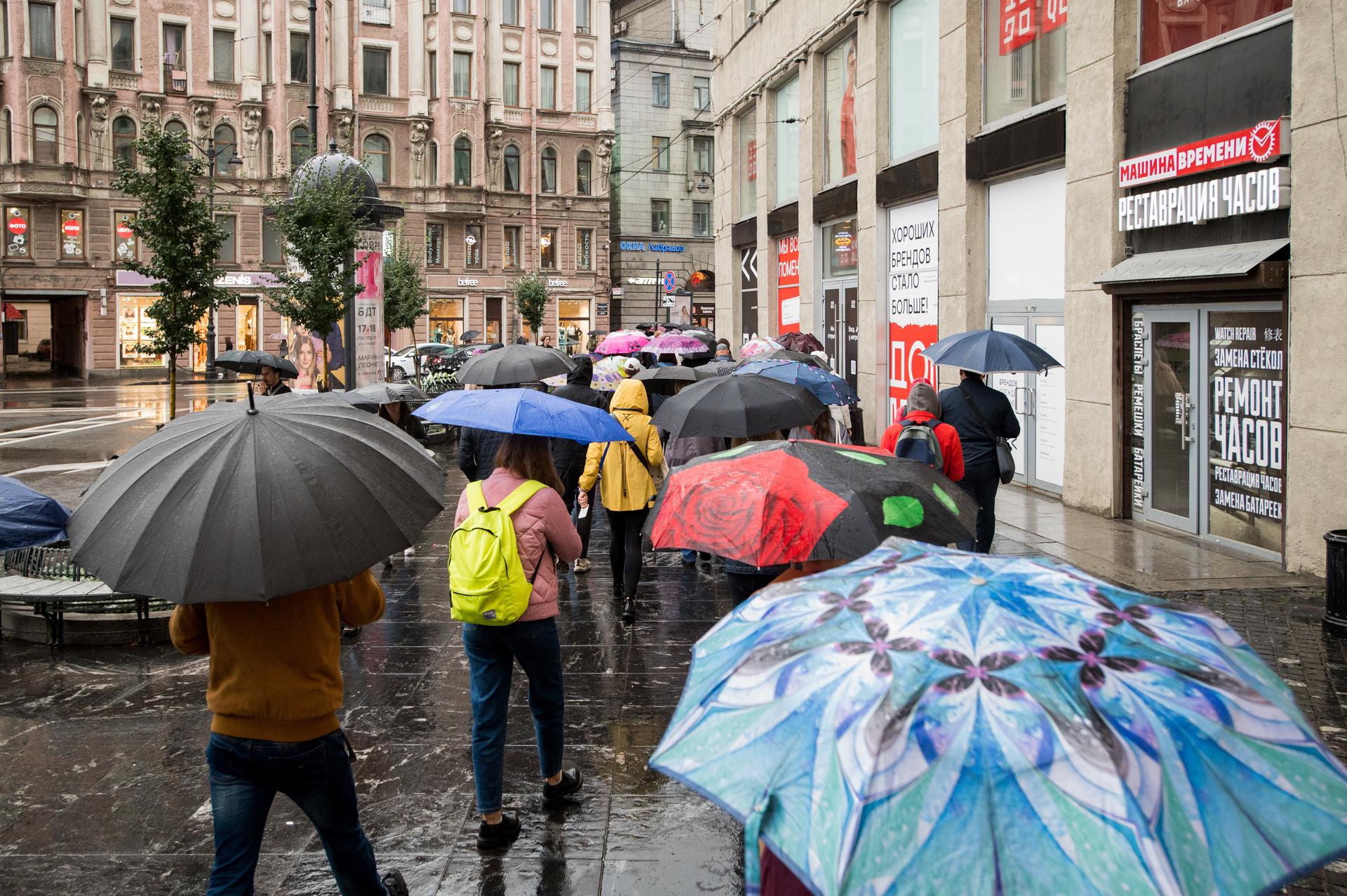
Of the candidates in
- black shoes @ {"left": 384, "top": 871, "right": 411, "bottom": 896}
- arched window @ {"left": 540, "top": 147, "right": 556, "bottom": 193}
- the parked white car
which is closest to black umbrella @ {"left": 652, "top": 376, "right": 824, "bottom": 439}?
black shoes @ {"left": 384, "top": 871, "right": 411, "bottom": 896}

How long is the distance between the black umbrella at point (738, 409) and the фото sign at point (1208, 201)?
5.61m

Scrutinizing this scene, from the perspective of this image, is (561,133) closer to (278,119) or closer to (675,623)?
(278,119)

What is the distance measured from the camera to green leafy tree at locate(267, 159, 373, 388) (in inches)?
708

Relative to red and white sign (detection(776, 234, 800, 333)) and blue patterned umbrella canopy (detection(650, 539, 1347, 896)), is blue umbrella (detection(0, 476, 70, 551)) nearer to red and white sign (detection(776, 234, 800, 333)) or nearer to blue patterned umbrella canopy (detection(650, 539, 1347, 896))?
blue patterned umbrella canopy (detection(650, 539, 1347, 896))

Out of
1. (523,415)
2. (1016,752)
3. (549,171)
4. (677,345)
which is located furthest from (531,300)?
(1016,752)

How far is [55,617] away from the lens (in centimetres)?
840

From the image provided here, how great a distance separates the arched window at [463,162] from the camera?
57.1m

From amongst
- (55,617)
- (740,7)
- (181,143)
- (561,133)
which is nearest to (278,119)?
(561,133)

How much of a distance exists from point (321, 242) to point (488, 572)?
14448 millimetres

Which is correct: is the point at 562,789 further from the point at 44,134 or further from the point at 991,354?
the point at 44,134

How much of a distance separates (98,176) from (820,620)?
176 feet

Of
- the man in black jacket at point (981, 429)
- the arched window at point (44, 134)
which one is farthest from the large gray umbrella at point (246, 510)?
the arched window at point (44, 134)

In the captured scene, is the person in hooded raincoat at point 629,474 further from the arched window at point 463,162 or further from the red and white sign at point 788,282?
the arched window at point 463,162

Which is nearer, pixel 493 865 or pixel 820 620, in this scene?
pixel 820 620
